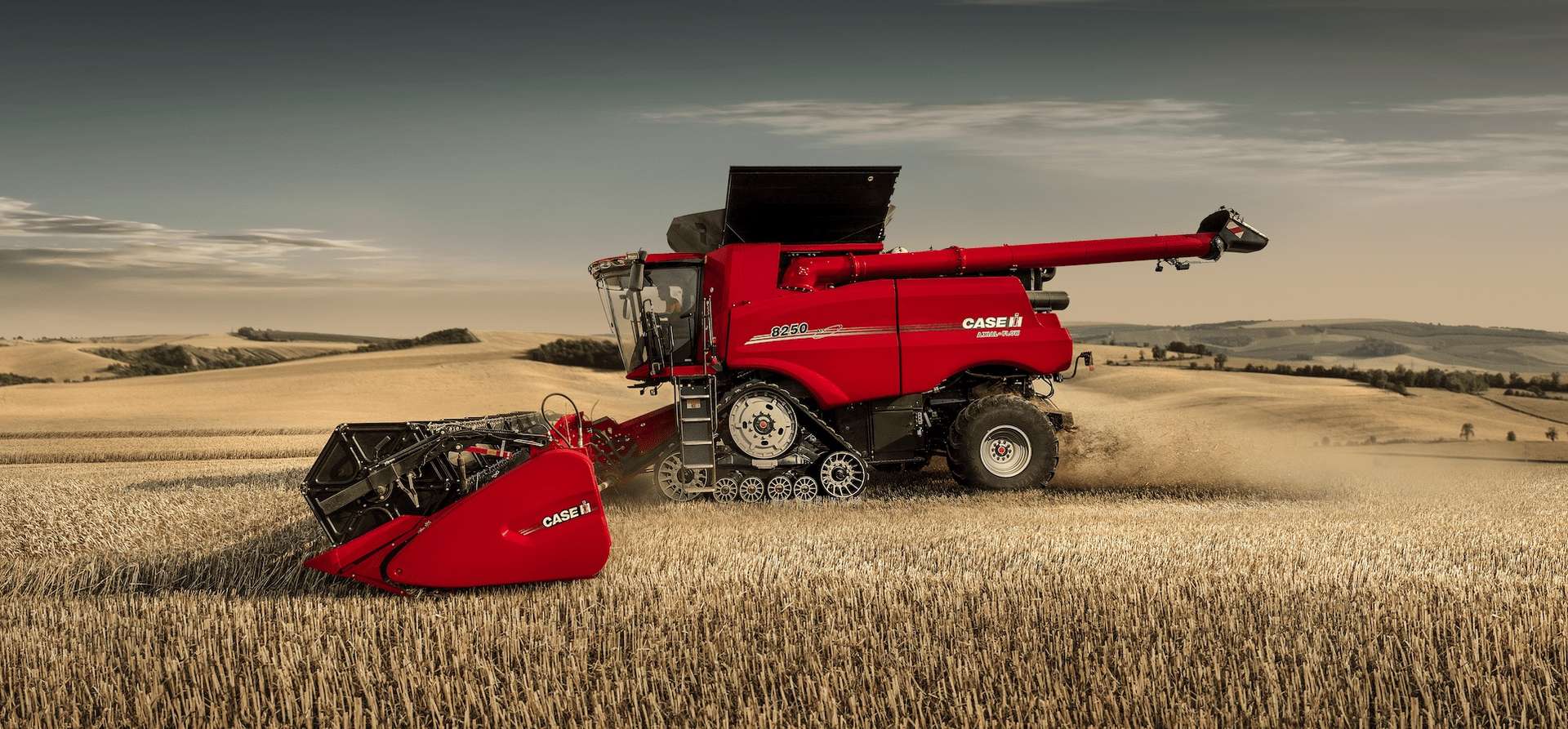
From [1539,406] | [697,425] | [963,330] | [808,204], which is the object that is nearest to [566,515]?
[697,425]

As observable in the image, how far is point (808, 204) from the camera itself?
10594 mm

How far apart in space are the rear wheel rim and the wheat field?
175 centimetres

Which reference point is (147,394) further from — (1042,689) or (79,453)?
(1042,689)

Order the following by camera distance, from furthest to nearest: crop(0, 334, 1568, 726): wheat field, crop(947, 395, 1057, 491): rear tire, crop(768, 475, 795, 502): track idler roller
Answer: crop(947, 395, 1057, 491): rear tire, crop(768, 475, 795, 502): track idler roller, crop(0, 334, 1568, 726): wheat field

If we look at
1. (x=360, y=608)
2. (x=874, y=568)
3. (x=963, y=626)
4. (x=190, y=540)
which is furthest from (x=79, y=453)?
(x=963, y=626)

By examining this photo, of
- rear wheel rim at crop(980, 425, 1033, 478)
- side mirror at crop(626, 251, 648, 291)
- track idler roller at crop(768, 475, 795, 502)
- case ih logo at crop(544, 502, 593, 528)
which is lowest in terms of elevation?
track idler roller at crop(768, 475, 795, 502)

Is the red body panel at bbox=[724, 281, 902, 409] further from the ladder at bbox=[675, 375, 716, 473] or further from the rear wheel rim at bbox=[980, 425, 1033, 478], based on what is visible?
the rear wheel rim at bbox=[980, 425, 1033, 478]

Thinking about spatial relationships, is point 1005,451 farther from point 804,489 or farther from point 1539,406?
point 1539,406

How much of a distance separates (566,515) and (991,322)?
19.3ft

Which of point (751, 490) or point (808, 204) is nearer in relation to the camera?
point (751, 490)

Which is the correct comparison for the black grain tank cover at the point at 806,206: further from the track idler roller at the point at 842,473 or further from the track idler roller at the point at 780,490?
the track idler roller at the point at 780,490

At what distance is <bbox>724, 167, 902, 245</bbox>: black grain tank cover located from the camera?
10.2m

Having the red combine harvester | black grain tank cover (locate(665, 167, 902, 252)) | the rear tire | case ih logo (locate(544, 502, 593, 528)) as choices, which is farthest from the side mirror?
case ih logo (locate(544, 502, 593, 528))

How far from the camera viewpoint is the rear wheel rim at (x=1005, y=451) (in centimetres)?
1081
